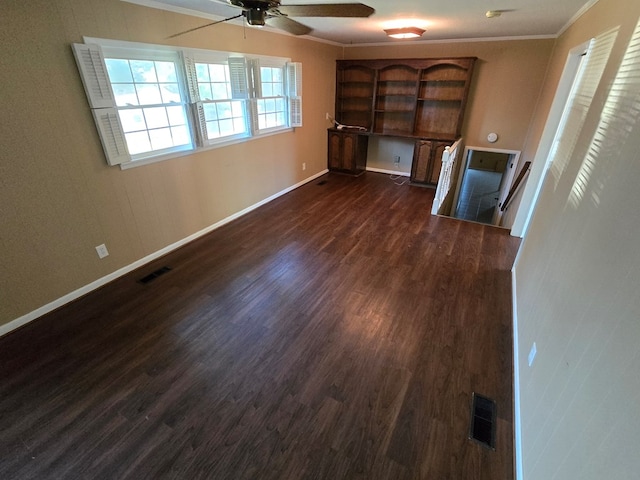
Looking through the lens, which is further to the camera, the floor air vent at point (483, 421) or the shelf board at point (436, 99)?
the shelf board at point (436, 99)

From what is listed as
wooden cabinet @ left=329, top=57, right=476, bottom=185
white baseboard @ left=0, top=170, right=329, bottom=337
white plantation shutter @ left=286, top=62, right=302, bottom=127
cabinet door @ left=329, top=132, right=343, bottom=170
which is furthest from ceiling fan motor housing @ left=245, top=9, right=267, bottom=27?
cabinet door @ left=329, top=132, right=343, bottom=170

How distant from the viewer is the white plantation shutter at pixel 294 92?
4727 mm

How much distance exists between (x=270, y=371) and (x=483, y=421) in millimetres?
1371

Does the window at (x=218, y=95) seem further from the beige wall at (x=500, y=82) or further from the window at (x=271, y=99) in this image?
the beige wall at (x=500, y=82)

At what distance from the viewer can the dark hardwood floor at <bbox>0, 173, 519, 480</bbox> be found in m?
1.62

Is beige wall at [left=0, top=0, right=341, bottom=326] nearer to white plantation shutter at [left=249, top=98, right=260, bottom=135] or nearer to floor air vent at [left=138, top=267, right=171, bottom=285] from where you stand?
floor air vent at [left=138, top=267, right=171, bottom=285]

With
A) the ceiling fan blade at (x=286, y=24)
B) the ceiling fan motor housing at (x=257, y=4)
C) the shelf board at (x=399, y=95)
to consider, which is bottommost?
the shelf board at (x=399, y=95)

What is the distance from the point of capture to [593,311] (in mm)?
1180

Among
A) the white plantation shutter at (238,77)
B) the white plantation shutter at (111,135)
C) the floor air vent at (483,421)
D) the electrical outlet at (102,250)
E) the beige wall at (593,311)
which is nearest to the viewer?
the beige wall at (593,311)

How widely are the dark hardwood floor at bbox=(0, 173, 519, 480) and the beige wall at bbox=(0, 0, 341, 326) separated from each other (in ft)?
1.07

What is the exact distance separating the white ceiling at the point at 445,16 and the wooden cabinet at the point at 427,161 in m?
1.66

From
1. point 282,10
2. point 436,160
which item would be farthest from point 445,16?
point 436,160

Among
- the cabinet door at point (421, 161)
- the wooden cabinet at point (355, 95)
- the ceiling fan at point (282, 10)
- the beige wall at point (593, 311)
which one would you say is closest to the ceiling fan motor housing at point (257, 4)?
the ceiling fan at point (282, 10)

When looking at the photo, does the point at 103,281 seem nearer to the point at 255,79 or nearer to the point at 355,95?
the point at 255,79
